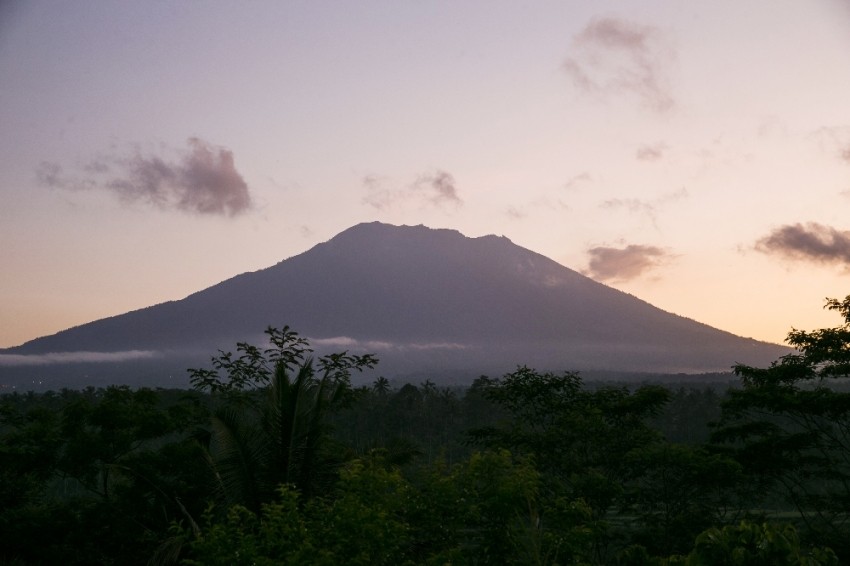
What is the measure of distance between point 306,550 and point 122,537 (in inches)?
387

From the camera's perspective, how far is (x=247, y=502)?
9219 mm

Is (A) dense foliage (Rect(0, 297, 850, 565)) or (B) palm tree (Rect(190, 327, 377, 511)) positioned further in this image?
(B) palm tree (Rect(190, 327, 377, 511))

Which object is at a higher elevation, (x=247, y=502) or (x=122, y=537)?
(x=247, y=502)

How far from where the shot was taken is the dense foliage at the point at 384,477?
7258 millimetres

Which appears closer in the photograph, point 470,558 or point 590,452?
point 470,558

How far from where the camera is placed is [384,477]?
26.2ft

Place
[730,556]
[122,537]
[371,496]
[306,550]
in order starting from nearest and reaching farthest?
[730,556] → [306,550] → [371,496] → [122,537]

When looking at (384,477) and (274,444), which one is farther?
(274,444)

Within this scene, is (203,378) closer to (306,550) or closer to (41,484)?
(41,484)

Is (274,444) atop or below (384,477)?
atop

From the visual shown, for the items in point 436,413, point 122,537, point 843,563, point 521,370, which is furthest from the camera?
point 436,413

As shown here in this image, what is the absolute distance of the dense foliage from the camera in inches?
286

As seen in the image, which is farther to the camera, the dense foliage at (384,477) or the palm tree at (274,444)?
the palm tree at (274,444)

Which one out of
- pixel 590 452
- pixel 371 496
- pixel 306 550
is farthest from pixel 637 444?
pixel 306 550
